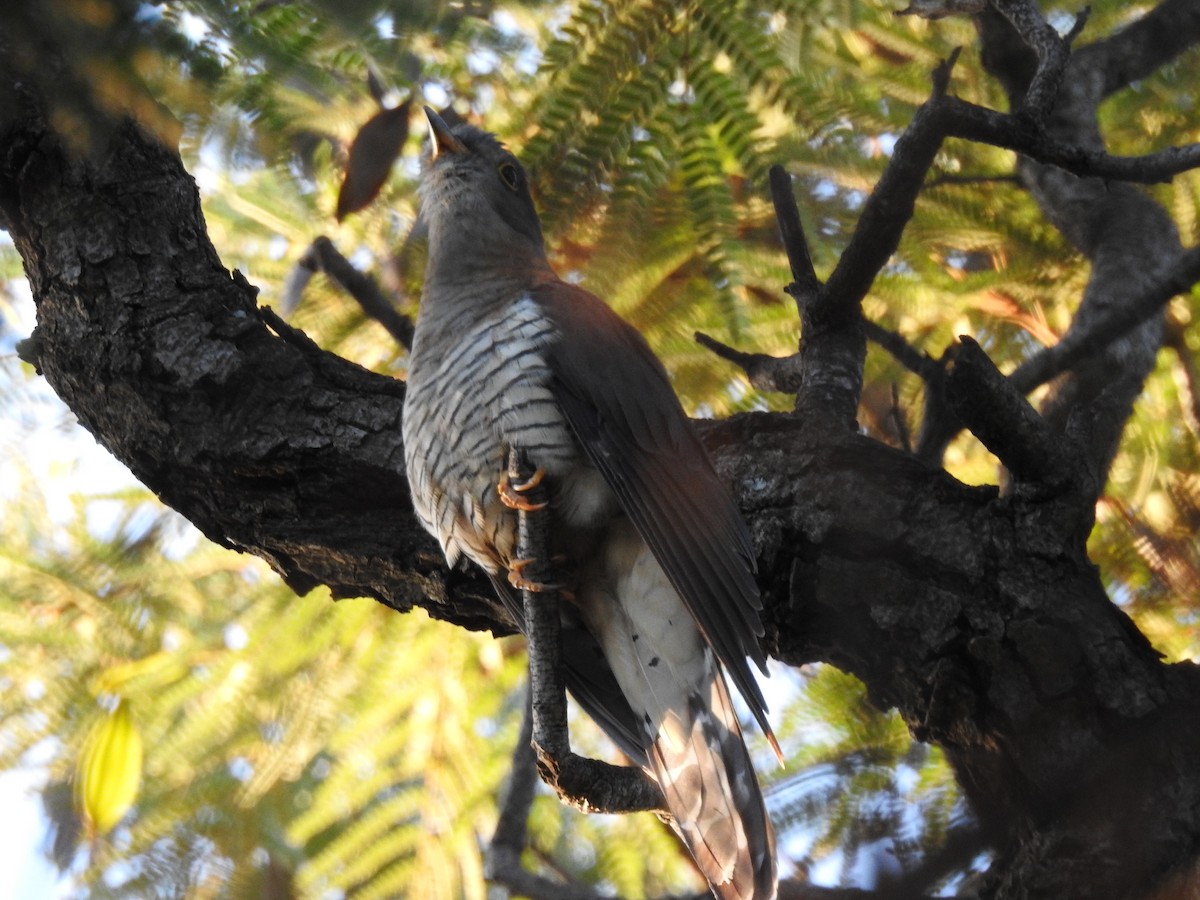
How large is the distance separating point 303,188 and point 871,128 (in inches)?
66.0

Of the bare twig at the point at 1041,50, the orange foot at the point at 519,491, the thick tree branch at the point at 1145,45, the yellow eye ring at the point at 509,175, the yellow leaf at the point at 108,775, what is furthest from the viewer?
the thick tree branch at the point at 1145,45

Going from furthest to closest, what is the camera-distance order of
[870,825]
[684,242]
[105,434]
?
[684,242], [105,434], [870,825]

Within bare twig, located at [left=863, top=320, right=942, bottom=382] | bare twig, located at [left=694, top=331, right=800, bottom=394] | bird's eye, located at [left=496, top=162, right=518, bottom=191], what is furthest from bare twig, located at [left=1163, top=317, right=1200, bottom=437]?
bird's eye, located at [left=496, top=162, right=518, bottom=191]

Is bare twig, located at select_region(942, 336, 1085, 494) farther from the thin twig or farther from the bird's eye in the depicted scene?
the bird's eye

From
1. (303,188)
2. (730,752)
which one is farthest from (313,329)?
(730,752)

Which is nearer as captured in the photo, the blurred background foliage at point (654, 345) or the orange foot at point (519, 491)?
the orange foot at point (519, 491)

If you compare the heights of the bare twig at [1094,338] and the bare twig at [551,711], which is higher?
the bare twig at [1094,338]

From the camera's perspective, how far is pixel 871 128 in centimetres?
331

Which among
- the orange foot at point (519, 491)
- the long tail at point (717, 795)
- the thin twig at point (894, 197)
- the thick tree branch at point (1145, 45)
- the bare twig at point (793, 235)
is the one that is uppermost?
the thick tree branch at point (1145, 45)

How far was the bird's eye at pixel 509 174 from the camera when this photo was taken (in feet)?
11.2

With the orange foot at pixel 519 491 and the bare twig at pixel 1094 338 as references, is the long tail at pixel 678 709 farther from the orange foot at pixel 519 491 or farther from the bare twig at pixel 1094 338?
the bare twig at pixel 1094 338

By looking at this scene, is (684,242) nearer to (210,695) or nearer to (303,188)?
(303,188)

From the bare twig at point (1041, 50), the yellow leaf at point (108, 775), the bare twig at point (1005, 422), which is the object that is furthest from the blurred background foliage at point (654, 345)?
the bare twig at point (1005, 422)

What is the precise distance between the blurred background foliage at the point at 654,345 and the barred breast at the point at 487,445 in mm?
542
